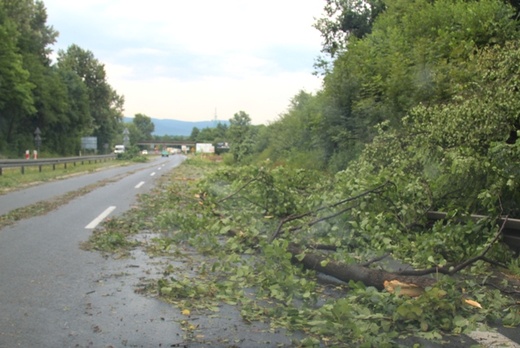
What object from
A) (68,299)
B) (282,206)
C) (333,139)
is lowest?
(68,299)

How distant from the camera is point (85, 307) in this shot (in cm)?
467

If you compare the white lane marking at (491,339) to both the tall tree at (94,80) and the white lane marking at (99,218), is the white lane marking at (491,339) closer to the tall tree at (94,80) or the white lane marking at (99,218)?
the white lane marking at (99,218)

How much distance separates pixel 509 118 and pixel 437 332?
458 centimetres

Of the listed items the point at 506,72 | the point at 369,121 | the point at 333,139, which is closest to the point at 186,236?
the point at 506,72

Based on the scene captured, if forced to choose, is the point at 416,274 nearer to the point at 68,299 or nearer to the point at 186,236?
the point at 68,299

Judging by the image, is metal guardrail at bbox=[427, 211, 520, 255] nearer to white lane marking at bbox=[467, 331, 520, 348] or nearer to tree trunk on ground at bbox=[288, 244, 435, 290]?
tree trunk on ground at bbox=[288, 244, 435, 290]

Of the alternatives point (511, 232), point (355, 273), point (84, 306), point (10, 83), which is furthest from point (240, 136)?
point (84, 306)

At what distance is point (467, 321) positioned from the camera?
13.8 ft

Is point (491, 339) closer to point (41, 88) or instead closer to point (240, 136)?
point (240, 136)

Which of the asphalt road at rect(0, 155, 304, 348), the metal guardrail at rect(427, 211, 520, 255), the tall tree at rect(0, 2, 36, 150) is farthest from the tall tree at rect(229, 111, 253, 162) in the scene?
the metal guardrail at rect(427, 211, 520, 255)

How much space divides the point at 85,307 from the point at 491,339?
3307 mm

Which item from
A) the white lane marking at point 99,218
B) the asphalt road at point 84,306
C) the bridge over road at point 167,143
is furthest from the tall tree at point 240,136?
the bridge over road at point 167,143

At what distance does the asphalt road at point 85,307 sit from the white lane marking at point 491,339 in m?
0.02

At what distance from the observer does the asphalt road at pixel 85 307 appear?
12.8 ft
